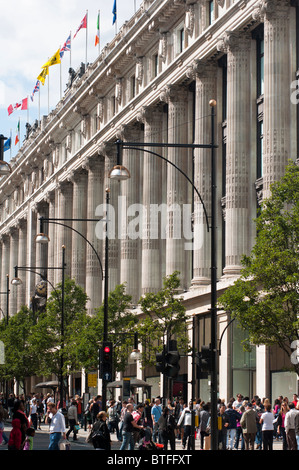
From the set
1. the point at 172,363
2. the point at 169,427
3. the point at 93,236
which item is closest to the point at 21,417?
the point at 172,363

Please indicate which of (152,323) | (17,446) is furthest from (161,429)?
(152,323)

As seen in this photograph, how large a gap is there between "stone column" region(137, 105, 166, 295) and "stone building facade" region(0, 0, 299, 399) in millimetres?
88

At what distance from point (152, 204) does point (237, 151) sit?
14.1m

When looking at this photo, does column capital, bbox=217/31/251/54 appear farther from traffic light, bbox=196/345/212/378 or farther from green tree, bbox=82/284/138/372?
traffic light, bbox=196/345/212/378

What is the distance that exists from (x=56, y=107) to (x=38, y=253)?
15.0 metres

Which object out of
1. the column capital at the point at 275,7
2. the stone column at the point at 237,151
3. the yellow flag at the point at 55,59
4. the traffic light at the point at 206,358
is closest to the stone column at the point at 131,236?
the yellow flag at the point at 55,59

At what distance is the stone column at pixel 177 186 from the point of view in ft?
195

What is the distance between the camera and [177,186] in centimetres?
6025

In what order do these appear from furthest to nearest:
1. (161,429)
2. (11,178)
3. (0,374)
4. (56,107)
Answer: (11,178), (56,107), (0,374), (161,429)

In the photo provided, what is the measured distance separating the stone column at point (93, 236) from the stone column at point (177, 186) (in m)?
17.6

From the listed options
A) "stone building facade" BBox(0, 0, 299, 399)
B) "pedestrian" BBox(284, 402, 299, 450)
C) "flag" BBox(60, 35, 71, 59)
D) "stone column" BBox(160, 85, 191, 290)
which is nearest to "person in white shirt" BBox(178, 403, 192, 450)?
"pedestrian" BBox(284, 402, 299, 450)

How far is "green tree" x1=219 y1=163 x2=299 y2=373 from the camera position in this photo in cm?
3381

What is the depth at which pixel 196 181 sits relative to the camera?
5694cm
